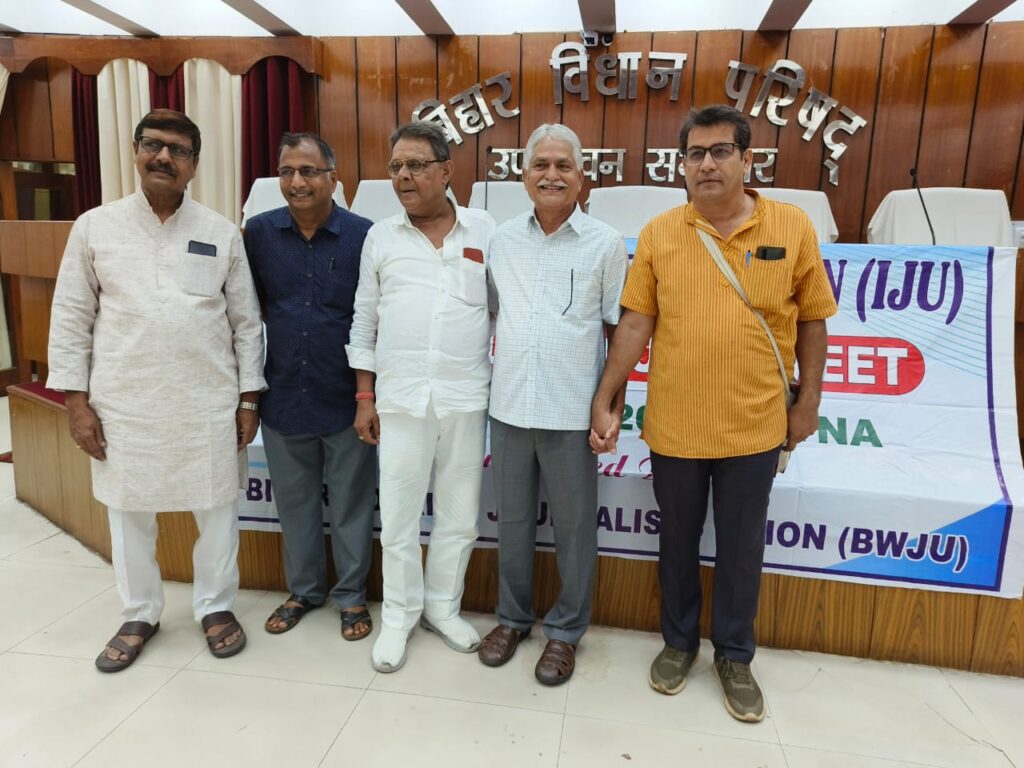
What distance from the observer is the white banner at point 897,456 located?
179 cm

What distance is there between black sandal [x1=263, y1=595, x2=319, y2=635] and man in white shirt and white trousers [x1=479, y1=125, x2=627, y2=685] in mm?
648

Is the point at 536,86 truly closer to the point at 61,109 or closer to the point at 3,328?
the point at 61,109

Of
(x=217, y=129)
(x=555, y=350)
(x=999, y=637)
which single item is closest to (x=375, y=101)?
(x=217, y=129)

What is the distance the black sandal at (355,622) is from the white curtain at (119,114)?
4.68 m

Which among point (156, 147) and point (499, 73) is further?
point (499, 73)

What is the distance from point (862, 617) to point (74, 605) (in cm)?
242

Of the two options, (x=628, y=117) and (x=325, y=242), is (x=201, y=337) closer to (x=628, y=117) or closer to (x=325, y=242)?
(x=325, y=242)

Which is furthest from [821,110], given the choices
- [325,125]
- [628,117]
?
[325,125]

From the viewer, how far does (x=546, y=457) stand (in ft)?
5.64

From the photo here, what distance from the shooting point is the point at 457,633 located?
1908 millimetres

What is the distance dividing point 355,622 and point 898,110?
194 inches

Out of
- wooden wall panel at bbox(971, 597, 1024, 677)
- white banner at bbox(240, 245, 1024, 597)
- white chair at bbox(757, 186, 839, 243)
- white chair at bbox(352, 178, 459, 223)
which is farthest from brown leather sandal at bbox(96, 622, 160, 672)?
Result: white chair at bbox(757, 186, 839, 243)

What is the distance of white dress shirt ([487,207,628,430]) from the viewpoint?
1.65m

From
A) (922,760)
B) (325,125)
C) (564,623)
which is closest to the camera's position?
(922,760)
